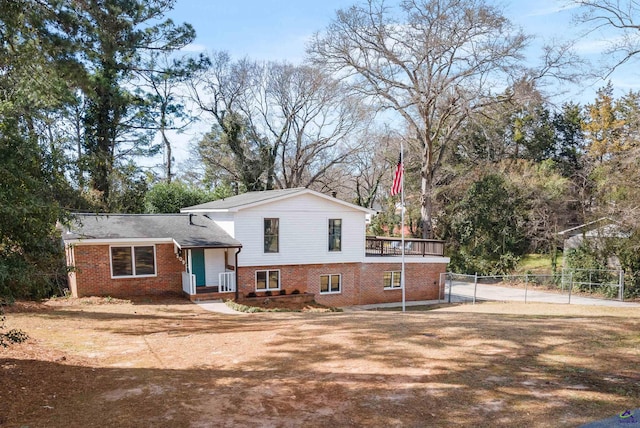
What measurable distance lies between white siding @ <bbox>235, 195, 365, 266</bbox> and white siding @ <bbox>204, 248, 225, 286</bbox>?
94cm

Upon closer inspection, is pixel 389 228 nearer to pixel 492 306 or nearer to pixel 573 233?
pixel 573 233

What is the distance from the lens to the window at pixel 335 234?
20.2 m

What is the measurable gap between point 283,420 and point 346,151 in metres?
31.9

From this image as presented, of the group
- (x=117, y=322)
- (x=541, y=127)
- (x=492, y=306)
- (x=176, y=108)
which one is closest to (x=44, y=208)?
(x=117, y=322)

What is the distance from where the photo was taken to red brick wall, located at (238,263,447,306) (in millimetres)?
19297

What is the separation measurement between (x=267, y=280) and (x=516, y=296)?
489 inches

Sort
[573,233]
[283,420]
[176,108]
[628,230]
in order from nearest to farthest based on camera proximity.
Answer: [283,420] → [628,230] → [573,233] → [176,108]

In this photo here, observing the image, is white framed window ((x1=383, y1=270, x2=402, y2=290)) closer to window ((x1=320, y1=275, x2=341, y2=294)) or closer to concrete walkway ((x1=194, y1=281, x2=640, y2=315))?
concrete walkway ((x1=194, y1=281, x2=640, y2=315))

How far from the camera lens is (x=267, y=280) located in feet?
62.5

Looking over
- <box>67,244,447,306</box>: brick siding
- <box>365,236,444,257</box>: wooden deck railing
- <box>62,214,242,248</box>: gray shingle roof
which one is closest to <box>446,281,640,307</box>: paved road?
<box>67,244,447,306</box>: brick siding

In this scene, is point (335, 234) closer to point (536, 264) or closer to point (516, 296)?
point (516, 296)

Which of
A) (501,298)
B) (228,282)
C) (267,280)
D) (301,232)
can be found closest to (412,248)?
(501,298)

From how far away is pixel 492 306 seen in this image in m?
18.3

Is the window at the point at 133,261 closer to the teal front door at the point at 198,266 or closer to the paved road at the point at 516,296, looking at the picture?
the teal front door at the point at 198,266
